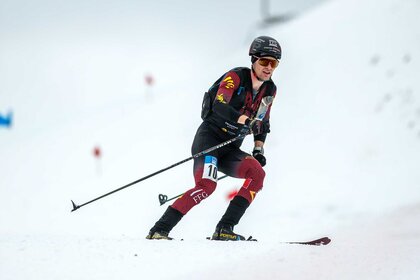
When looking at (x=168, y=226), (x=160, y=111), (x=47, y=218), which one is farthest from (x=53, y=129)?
(x=168, y=226)

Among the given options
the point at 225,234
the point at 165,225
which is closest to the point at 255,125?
the point at 225,234

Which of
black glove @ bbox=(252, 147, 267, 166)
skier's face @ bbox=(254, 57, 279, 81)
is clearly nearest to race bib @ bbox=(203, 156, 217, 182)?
black glove @ bbox=(252, 147, 267, 166)

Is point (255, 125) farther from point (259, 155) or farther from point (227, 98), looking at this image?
point (259, 155)

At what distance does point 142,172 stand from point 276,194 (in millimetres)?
5622

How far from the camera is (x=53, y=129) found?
3173 centimetres

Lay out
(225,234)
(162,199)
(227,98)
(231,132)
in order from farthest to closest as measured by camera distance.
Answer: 1. (162,199)
2. (231,132)
3. (225,234)
4. (227,98)

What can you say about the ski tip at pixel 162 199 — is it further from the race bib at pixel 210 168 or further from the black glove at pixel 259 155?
the black glove at pixel 259 155

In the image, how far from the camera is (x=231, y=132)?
6711 millimetres

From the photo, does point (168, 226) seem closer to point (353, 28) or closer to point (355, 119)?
point (355, 119)

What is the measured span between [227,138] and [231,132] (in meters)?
0.13

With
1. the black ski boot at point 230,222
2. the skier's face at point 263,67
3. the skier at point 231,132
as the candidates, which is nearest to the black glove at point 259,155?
the skier at point 231,132

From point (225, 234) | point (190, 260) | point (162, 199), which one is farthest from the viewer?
point (162, 199)

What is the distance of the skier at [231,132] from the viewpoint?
6.41m

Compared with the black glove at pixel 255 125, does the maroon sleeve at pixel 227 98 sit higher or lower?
higher
